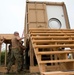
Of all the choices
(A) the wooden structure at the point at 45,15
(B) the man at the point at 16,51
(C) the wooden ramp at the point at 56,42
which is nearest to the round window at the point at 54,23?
(A) the wooden structure at the point at 45,15

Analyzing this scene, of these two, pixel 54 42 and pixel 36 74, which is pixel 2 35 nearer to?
pixel 36 74

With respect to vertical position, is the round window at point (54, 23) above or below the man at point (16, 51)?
above

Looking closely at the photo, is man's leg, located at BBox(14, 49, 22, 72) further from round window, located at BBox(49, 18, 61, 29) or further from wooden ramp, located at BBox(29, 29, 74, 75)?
round window, located at BBox(49, 18, 61, 29)

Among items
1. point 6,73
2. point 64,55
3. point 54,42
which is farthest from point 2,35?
point 64,55

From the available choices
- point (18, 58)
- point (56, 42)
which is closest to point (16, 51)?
point (18, 58)

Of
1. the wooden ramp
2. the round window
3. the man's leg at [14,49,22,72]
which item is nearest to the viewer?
the wooden ramp

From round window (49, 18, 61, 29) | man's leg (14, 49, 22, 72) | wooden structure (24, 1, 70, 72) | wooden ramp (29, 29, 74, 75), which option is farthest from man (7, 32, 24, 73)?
round window (49, 18, 61, 29)

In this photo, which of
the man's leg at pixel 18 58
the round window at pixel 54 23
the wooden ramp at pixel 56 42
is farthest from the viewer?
the round window at pixel 54 23

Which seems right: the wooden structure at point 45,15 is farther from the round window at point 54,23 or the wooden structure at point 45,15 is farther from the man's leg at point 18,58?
the man's leg at point 18,58

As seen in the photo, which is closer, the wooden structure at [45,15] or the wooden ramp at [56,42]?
the wooden ramp at [56,42]

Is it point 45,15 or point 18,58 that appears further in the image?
point 45,15

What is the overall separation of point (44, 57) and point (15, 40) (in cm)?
173

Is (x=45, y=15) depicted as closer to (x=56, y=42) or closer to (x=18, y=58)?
(x=18, y=58)

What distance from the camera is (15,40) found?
9562mm
